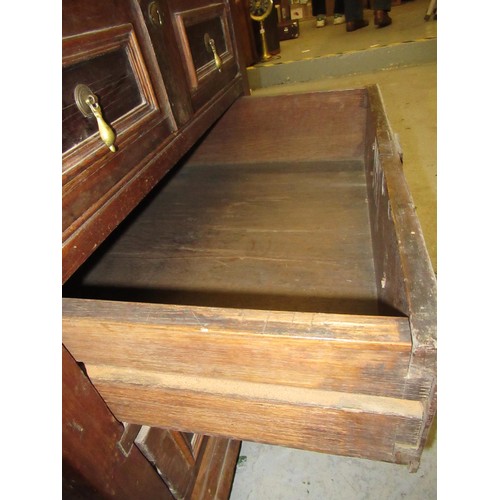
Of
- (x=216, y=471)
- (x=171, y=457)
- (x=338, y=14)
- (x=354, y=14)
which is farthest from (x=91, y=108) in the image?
(x=338, y=14)

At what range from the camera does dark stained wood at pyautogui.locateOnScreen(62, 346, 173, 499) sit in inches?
15.3

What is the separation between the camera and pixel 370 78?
7.39 feet

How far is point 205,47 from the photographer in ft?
2.44

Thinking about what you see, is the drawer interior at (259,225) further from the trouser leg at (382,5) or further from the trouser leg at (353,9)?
the trouser leg at (353,9)

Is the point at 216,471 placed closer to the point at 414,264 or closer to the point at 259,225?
the point at 259,225

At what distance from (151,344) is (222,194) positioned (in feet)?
2.09

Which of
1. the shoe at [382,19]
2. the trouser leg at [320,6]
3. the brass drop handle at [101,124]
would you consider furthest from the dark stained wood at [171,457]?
the trouser leg at [320,6]

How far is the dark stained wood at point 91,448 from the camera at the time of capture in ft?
1.27

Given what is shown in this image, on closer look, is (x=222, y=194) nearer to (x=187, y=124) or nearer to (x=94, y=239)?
(x=187, y=124)

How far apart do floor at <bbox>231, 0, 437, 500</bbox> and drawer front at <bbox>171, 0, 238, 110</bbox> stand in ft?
2.11

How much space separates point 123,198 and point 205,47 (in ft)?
1.51

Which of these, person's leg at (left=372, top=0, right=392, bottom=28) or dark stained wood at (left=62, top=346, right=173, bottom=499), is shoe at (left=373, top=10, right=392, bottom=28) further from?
dark stained wood at (left=62, top=346, right=173, bottom=499)

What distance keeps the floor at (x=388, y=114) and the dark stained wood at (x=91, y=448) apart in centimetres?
51

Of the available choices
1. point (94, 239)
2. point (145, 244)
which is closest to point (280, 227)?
point (145, 244)
